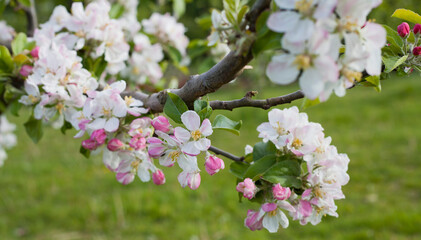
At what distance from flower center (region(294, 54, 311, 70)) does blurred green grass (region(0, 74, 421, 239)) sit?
2.33 metres

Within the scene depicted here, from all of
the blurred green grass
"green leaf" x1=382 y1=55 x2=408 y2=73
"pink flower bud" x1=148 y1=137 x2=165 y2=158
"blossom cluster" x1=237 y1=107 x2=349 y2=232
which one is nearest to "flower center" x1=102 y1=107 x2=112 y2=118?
"pink flower bud" x1=148 y1=137 x2=165 y2=158

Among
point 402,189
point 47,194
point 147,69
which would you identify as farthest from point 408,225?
point 47,194

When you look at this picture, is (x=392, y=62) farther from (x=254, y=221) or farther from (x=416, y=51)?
(x=254, y=221)

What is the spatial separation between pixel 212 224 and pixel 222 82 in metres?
2.57

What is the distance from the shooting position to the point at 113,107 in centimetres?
99

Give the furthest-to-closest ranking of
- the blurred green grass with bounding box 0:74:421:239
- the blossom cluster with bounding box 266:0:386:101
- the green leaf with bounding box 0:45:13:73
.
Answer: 1. the blurred green grass with bounding box 0:74:421:239
2. the green leaf with bounding box 0:45:13:73
3. the blossom cluster with bounding box 266:0:386:101

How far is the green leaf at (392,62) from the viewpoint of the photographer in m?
0.87

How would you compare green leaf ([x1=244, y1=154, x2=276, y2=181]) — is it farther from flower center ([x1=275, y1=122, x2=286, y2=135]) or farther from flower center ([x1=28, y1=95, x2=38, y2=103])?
flower center ([x1=28, y1=95, x2=38, y2=103])

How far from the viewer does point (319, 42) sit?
569mm

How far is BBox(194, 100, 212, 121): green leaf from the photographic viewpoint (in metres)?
0.87

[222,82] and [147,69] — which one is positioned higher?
[222,82]

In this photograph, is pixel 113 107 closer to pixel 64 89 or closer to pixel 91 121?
pixel 91 121

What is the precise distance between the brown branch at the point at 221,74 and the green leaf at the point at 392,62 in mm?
353

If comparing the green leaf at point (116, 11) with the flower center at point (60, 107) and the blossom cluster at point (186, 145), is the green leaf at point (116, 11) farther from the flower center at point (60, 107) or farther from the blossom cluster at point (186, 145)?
the blossom cluster at point (186, 145)
